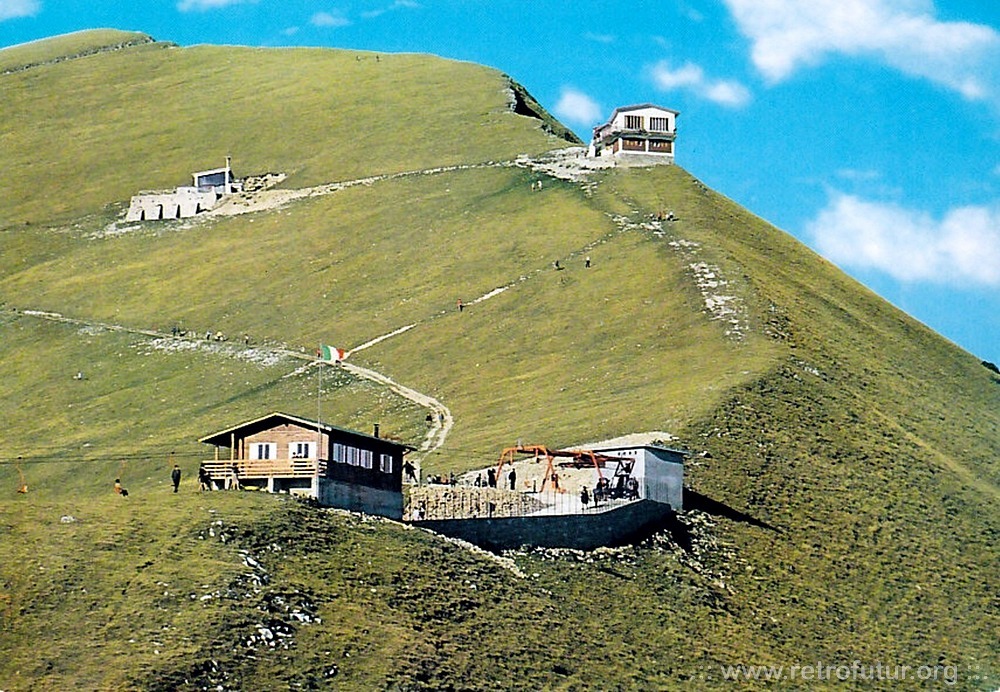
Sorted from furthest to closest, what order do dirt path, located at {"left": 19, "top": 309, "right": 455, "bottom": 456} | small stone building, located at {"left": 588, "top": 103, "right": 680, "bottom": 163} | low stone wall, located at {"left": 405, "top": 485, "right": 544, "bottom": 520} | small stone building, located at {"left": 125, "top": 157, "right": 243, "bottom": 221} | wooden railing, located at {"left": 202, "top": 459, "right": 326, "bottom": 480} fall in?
small stone building, located at {"left": 125, "top": 157, "right": 243, "bottom": 221} < small stone building, located at {"left": 588, "top": 103, "right": 680, "bottom": 163} < dirt path, located at {"left": 19, "top": 309, "right": 455, "bottom": 456} < low stone wall, located at {"left": 405, "top": 485, "right": 544, "bottom": 520} < wooden railing, located at {"left": 202, "top": 459, "right": 326, "bottom": 480}

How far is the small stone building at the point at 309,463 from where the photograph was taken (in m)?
80.2

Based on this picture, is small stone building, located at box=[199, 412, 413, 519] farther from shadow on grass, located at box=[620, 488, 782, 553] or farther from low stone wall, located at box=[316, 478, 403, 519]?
shadow on grass, located at box=[620, 488, 782, 553]

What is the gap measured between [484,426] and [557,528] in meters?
28.9

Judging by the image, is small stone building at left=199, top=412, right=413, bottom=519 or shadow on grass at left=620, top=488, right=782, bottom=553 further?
shadow on grass at left=620, top=488, right=782, bottom=553

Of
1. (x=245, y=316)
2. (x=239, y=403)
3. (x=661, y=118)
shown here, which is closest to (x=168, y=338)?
(x=245, y=316)

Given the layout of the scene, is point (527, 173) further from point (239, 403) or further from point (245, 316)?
point (239, 403)

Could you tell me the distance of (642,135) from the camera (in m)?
179

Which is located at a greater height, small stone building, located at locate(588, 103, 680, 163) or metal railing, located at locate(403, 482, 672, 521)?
small stone building, located at locate(588, 103, 680, 163)

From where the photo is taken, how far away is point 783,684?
272 feet

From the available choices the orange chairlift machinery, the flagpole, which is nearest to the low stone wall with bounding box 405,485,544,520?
the orange chairlift machinery

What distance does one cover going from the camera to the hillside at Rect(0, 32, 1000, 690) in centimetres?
6819

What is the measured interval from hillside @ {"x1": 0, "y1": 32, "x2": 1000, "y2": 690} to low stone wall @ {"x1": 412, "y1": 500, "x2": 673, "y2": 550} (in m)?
1.06

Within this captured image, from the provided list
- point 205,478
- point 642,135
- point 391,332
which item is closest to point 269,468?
point 205,478

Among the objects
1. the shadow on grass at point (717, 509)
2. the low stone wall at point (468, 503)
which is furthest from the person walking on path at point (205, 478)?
the shadow on grass at point (717, 509)
